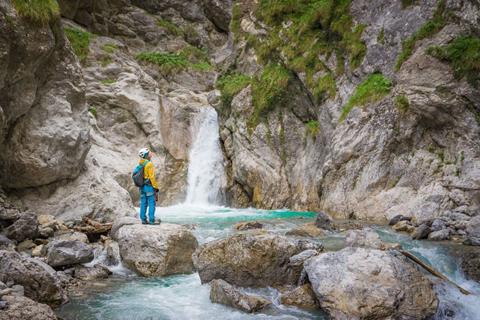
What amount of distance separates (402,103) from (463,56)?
261 cm

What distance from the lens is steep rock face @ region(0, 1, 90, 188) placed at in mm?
10898

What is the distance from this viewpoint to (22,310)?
528cm

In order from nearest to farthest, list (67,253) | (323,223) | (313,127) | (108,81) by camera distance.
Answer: (67,253) < (323,223) < (313,127) < (108,81)

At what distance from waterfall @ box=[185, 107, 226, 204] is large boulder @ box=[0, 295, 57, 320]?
704 inches

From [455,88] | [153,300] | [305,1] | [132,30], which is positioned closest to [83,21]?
[132,30]

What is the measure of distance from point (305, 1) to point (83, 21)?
1961 centimetres

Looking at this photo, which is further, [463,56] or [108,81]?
[108,81]

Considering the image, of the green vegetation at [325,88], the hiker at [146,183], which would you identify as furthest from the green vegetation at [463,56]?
the hiker at [146,183]

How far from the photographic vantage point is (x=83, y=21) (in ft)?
110

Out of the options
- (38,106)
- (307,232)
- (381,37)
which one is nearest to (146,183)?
(307,232)

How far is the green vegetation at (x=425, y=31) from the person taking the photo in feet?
52.7

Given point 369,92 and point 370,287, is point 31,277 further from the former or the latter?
point 369,92

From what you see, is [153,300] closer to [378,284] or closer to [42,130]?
[378,284]

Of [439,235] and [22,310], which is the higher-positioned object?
[439,235]
